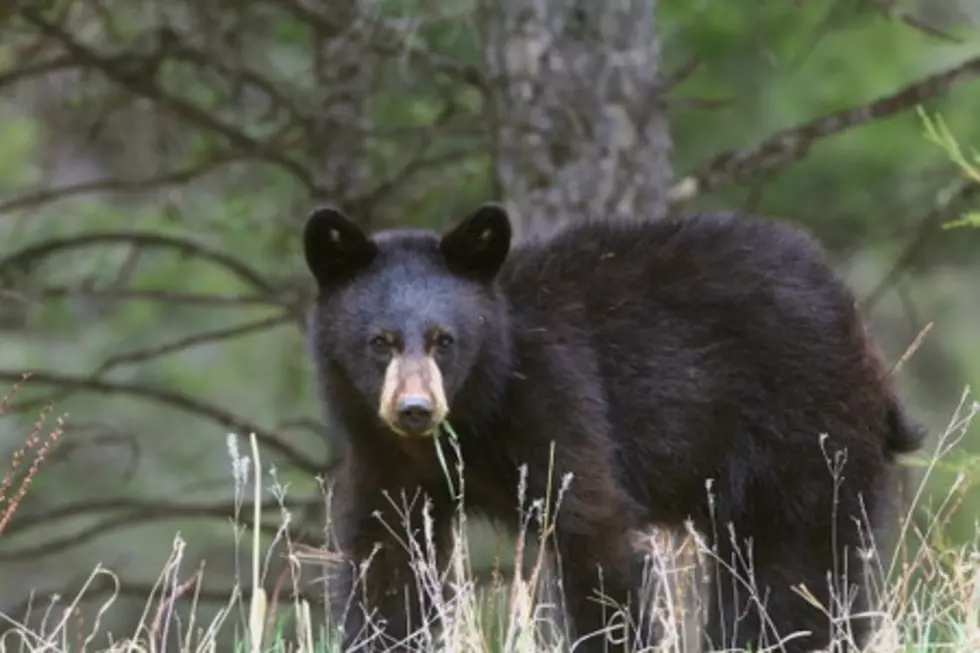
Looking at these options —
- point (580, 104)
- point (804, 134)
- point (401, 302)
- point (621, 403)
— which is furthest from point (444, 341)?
point (804, 134)

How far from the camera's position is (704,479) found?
5.62m

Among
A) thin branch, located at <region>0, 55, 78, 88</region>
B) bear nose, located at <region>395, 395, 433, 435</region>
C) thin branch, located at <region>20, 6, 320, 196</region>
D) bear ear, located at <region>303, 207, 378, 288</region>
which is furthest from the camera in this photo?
thin branch, located at <region>20, 6, 320, 196</region>

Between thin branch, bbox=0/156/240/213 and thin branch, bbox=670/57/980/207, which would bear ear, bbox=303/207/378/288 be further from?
thin branch, bbox=0/156/240/213

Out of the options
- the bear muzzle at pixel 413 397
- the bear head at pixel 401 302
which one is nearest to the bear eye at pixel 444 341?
the bear head at pixel 401 302

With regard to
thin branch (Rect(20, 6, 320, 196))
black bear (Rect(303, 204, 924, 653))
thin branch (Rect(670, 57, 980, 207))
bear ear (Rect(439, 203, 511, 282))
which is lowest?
black bear (Rect(303, 204, 924, 653))

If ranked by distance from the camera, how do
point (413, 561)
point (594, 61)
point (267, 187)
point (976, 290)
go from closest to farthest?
point (413, 561) < point (594, 61) < point (267, 187) < point (976, 290)

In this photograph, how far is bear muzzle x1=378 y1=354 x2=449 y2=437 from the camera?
471 cm

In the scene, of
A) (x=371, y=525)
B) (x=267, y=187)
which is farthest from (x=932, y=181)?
(x=371, y=525)

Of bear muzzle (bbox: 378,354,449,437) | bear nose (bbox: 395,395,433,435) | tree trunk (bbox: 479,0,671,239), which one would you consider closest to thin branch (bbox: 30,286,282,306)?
tree trunk (bbox: 479,0,671,239)

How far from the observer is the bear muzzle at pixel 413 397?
4715 mm

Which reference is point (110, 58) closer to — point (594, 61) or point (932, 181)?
point (594, 61)

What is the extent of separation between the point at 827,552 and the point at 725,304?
849mm

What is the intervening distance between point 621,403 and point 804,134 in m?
2.41

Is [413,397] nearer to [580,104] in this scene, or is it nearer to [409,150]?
[580,104]
